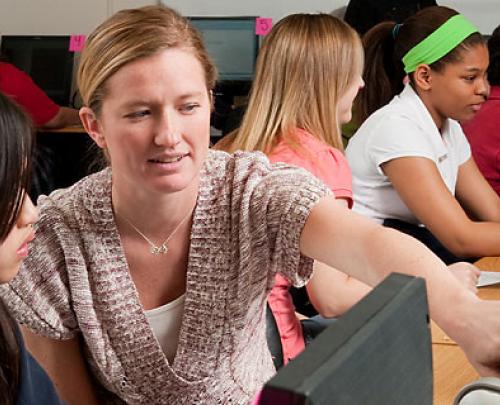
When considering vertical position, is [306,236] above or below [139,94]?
below

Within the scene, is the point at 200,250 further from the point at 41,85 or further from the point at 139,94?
the point at 41,85

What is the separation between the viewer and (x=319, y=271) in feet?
5.45

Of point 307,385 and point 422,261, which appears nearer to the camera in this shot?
point 307,385

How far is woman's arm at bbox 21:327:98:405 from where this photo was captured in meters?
1.36

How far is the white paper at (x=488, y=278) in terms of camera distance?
1.87m

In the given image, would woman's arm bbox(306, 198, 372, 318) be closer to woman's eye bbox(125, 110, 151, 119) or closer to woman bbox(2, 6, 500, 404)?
woman bbox(2, 6, 500, 404)

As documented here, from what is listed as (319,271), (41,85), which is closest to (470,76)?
(319,271)

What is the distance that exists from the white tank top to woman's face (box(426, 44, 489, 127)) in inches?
53.4

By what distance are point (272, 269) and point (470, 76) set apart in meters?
1.36

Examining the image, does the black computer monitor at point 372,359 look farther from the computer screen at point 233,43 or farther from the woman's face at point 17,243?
the computer screen at point 233,43

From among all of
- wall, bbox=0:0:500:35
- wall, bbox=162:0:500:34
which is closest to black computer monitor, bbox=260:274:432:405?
wall, bbox=162:0:500:34

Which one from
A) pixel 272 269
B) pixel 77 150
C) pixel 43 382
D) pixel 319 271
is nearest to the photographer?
pixel 43 382

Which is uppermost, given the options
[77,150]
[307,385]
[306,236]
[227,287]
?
[307,385]

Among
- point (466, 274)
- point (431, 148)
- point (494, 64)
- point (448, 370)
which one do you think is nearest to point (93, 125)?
point (448, 370)
